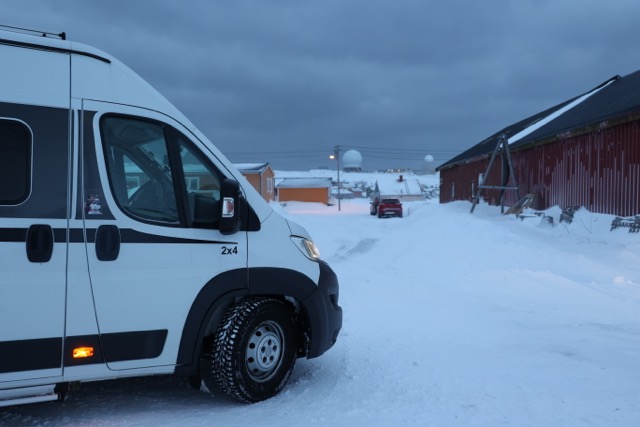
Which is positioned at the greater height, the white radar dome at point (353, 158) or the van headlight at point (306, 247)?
the white radar dome at point (353, 158)

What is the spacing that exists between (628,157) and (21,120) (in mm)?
16510

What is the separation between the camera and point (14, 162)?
377 cm

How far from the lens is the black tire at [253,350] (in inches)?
174

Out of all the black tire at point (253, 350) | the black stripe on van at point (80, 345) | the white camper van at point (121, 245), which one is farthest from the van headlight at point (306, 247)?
the black stripe on van at point (80, 345)

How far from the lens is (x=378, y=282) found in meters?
11.1

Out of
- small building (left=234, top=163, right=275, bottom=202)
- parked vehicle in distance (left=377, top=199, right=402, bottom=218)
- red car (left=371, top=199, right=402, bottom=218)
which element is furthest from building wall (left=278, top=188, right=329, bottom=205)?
parked vehicle in distance (left=377, top=199, right=402, bottom=218)

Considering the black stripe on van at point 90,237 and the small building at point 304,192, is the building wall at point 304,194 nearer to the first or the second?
the small building at point 304,192

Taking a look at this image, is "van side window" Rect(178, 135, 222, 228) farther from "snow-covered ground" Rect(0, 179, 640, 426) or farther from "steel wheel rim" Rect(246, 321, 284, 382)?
"snow-covered ground" Rect(0, 179, 640, 426)

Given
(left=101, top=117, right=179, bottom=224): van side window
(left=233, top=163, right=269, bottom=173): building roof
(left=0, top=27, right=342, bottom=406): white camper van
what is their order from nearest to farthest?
(left=0, top=27, right=342, bottom=406): white camper van < (left=101, top=117, right=179, bottom=224): van side window < (left=233, top=163, right=269, bottom=173): building roof

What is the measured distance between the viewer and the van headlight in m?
4.88

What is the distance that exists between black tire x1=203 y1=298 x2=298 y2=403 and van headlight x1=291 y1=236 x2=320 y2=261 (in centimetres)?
49

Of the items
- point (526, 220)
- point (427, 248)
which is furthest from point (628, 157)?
point (427, 248)

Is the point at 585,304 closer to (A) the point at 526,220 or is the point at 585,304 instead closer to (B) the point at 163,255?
(B) the point at 163,255

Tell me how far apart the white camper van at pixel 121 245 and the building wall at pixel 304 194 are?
6375 cm
